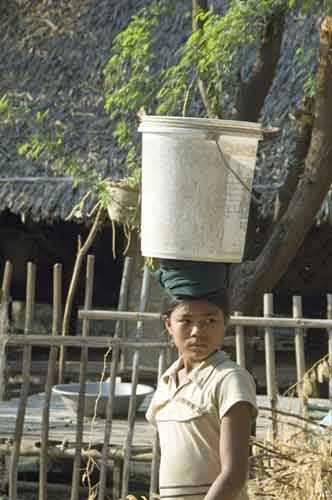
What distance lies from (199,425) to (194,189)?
1310 millimetres

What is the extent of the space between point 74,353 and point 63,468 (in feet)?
9.18

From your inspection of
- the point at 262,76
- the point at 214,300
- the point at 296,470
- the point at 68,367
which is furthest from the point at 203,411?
the point at 68,367

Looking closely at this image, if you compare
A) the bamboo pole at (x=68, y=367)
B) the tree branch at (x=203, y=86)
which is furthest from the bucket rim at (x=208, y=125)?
the bamboo pole at (x=68, y=367)

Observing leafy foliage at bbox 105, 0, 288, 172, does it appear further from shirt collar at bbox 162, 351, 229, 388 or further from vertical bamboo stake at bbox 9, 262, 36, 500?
shirt collar at bbox 162, 351, 229, 388

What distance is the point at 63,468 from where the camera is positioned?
311 inches

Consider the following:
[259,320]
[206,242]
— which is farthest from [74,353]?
[206,242]

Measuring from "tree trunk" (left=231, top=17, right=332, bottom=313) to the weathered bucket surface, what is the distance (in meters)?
1.23

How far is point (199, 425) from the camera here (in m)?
2.62

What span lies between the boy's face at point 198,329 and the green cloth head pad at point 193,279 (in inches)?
1.6

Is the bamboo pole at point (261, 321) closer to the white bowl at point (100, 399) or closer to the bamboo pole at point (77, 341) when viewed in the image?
the bamboo pole at point (77, 341)

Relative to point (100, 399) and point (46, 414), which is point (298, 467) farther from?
point (100, 399)

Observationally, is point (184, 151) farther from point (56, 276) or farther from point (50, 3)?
point (50, 3)

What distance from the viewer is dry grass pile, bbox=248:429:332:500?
12.8 feet

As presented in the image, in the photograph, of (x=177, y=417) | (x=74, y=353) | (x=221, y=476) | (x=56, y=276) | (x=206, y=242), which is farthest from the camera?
(x=74, y=353)
